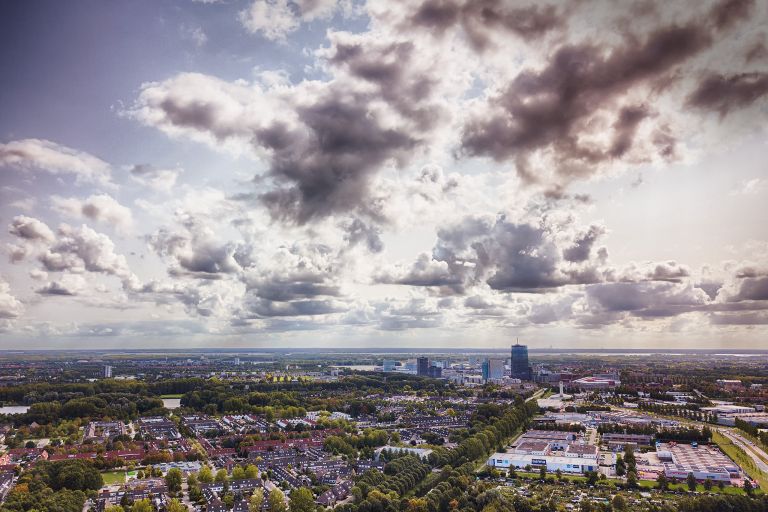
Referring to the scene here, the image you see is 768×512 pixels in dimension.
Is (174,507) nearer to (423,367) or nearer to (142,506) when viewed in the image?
(142,506)

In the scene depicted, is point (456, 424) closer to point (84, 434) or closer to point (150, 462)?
point (150, 462)

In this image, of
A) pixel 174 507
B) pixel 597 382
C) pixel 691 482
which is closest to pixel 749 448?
pixel 691 482

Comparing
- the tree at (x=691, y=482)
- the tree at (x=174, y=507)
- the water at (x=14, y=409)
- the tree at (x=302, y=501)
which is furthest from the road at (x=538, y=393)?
the water at (x=14, y=409)

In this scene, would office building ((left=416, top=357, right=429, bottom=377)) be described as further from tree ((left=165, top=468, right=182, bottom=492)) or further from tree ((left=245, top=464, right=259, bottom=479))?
tree ((left=165, top=468, right=182, bottom=492))

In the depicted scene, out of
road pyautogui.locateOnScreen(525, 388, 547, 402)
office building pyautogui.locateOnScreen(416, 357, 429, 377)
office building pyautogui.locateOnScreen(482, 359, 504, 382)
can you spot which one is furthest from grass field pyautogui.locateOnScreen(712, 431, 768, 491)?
office building pyautogui.locateOnScreen(416, 357, 429, 377)

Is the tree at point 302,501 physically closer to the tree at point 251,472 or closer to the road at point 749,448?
the tree at point 251,472

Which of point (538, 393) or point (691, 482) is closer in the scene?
point (691, 482)

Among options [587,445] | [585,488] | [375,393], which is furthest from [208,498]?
[375,393]
